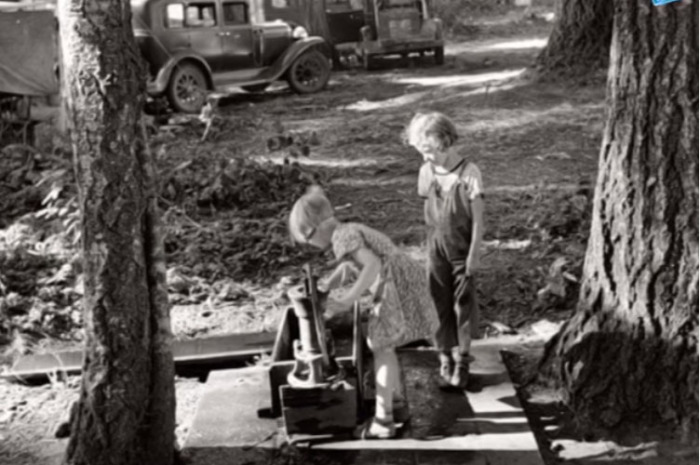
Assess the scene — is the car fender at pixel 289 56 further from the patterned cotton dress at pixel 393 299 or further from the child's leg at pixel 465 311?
the patterned cotton dress at pixel 393 299

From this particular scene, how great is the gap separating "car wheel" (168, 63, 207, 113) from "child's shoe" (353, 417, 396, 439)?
35.8ft

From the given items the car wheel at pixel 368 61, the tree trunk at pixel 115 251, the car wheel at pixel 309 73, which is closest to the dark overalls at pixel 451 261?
the tree trunk at pixel 115 251

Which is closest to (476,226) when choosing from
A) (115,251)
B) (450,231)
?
(450,231)

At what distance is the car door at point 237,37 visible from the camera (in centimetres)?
1577

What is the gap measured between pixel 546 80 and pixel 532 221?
6714mm

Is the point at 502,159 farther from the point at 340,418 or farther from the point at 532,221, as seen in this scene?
the point at 340,418

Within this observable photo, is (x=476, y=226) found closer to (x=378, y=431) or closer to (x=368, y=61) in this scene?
(x=378, y=431)

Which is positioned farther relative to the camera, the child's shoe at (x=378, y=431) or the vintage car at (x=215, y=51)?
the vintage car at (x=215, y=51)

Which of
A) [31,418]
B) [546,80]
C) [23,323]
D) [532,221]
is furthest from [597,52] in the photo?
[31,418]

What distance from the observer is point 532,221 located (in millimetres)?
7961

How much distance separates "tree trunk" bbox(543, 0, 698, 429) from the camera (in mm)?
4328

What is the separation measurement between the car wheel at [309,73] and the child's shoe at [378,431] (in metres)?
12.7

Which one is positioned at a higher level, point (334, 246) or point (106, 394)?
point (334, 246)

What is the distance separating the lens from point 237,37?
15938 millimetres
